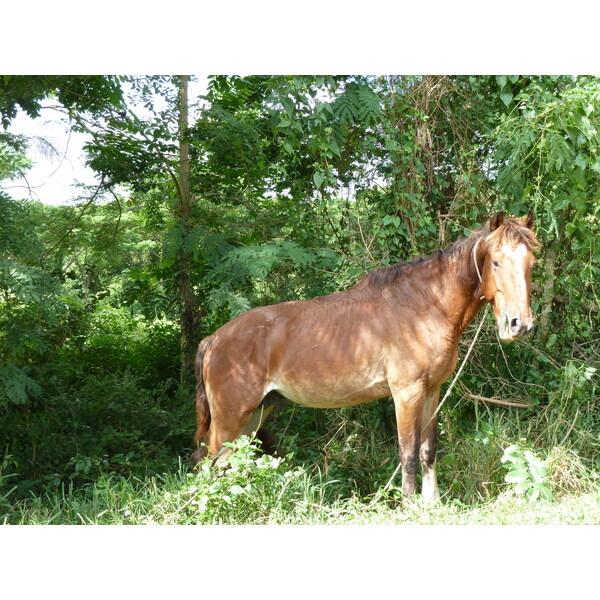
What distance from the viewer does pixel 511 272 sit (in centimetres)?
361

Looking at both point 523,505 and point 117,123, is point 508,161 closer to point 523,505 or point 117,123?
point 523,505

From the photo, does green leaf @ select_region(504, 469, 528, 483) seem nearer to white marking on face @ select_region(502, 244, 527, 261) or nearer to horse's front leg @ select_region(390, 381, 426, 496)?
horse's front leg @ select_region(390, 381, 426, 496)

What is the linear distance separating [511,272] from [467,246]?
1.37 ft

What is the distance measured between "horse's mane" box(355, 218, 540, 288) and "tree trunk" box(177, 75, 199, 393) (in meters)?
2.18

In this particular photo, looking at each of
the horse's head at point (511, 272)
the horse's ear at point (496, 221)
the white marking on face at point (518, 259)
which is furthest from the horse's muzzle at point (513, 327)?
the horse's ear at point (496, 221)

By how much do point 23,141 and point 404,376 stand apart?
3.79 metres

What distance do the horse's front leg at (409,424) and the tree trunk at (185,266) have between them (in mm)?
2651

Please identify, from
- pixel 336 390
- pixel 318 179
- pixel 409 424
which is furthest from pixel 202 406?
pixel 318 179

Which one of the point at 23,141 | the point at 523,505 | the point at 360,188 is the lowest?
the point at 523,505

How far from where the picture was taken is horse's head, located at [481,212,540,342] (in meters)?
3.53

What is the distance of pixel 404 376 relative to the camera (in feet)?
13.1

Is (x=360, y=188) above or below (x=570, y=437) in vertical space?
above
